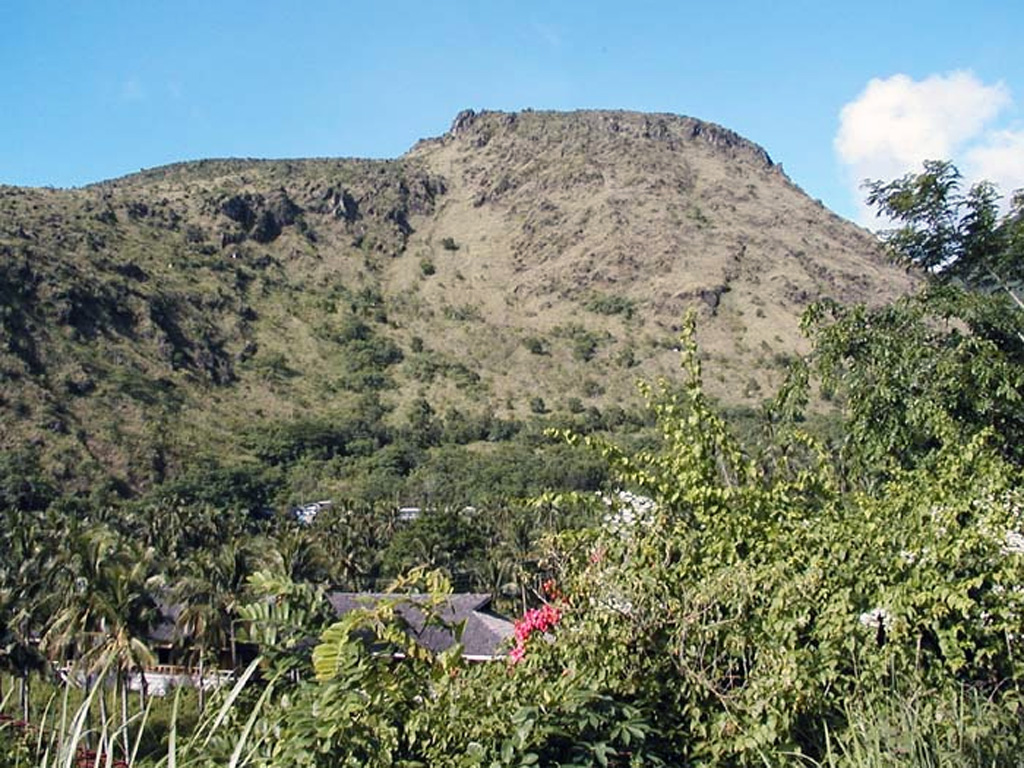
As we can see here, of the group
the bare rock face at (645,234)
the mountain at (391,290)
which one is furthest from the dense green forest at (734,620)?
the bare rock face at (645,234)

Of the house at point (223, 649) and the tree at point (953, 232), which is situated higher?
the tree at point (953, 232)

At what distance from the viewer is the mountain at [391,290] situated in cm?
7381

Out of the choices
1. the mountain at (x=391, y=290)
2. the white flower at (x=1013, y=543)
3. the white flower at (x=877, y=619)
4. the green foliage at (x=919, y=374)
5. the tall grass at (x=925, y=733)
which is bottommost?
the tall grass at (x=925, y=733)

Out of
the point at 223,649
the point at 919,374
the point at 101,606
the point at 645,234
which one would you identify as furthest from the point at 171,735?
the point at 645,234

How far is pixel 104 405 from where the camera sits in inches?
2776

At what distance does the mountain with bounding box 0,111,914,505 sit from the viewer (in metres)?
73.8

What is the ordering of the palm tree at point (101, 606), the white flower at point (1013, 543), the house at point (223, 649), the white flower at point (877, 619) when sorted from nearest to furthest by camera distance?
the white flower at point (877, 619), the white flower at point (1013, 543), the palm tree at point (101, 606), the house at point (223, 649)

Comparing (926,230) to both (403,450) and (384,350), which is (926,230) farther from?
(384,350)

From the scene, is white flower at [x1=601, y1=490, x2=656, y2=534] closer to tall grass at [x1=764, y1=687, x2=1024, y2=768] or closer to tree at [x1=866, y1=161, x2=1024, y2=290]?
tall grass at [x1=764, y1=687, x2=1024, y2=768]

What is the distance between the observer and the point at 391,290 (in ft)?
383

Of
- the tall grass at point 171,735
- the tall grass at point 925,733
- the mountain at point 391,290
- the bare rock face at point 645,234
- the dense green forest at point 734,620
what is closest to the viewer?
the tall grass at point 171,735

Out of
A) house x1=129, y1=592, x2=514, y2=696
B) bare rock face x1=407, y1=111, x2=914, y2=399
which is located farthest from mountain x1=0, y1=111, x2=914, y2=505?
house x1=129, y1=592, x2=514, y2=696

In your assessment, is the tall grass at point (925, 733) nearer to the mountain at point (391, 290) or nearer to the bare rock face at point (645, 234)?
the mountain at point (391, 290)

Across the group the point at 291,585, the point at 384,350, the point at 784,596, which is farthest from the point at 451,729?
the point at 384,350
